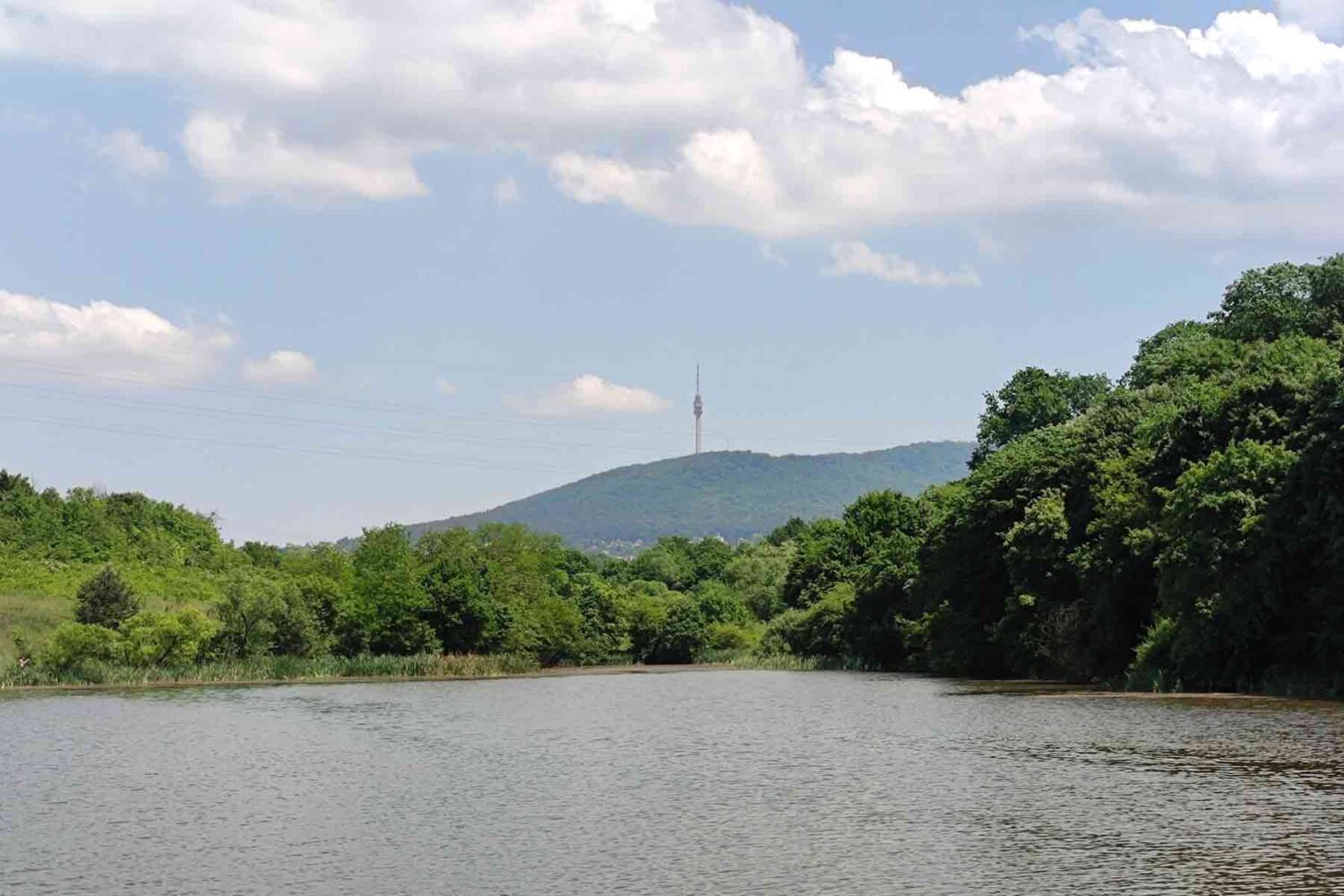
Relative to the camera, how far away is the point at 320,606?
368 ft

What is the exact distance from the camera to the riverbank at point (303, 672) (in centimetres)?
9000

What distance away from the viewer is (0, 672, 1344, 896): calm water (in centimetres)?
2408

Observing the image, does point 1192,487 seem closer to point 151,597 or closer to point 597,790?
point 597,790

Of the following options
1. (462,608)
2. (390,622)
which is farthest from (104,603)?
(462,608)

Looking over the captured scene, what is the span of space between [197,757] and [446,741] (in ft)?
25.8

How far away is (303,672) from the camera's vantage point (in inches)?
3930

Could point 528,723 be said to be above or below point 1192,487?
below

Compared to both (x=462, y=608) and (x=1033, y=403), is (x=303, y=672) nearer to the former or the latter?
(x=462, y=608)

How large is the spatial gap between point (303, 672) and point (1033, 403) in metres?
60.8

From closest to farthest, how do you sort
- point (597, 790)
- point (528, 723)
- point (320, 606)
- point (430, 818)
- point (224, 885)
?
point (224, 885)
point (430, 818)
point (597, 790)
point (528, 723)
point (320, 606)

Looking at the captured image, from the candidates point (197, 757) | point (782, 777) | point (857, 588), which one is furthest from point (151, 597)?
point (782, 777)

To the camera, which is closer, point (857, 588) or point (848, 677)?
point (848, 677)

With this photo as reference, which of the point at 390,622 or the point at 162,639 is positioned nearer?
the point at 162,639

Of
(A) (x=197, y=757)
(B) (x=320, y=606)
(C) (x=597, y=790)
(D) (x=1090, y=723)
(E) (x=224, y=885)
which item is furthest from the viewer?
(B) (x=320, y=606)
